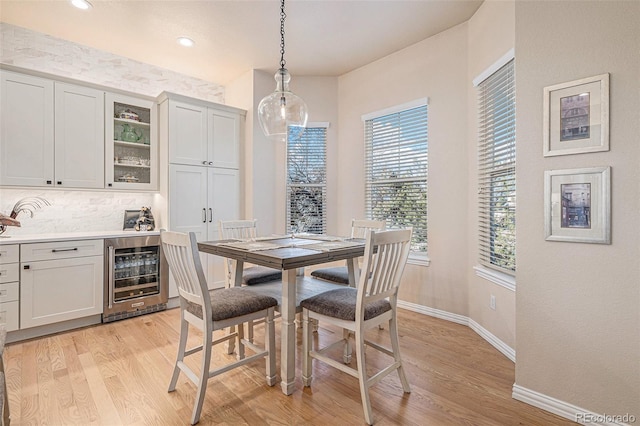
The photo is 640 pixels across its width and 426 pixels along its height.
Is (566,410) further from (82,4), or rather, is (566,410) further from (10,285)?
(82,4)

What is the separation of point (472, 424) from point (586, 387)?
0.64 metres

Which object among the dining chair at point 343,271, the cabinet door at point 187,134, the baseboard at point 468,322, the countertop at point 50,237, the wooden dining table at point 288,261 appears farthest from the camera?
the cabinet door at point 187,134

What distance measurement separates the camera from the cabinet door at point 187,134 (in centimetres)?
364

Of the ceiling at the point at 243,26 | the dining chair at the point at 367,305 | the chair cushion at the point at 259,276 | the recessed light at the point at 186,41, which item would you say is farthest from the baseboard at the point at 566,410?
the recessed light at the point at 186,41

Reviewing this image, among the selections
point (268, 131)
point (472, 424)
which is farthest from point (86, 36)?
point (472, 424)

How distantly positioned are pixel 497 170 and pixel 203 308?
2549mm

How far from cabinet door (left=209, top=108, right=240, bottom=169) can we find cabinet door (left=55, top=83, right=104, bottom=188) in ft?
3.83

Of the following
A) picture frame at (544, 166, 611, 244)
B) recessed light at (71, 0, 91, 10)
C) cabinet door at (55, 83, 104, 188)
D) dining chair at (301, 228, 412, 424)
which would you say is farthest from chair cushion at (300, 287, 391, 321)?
recessed light at (71, 0, 91, 10)

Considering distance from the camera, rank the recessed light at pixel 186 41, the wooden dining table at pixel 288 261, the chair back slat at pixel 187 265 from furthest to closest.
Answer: the recessed light at pixel 186 41 < the wooden dining table at pixel 288 261 < the chair back slat at pixel 187 265

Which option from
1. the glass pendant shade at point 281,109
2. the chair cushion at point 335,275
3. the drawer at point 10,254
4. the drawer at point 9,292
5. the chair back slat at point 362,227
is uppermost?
the glass pendant shade at point 281,109

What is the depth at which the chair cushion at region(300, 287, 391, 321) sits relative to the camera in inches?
71.9

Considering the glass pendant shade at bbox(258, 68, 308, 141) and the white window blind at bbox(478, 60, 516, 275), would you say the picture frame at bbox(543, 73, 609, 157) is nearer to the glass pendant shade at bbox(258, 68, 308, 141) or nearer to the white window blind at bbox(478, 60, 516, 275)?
the white window blind at bbox(478, 60, 516, 275)

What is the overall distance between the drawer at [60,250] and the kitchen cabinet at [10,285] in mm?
63

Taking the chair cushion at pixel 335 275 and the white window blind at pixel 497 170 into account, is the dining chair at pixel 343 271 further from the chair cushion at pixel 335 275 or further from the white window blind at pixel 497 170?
the white window blind at pixel 497 170
